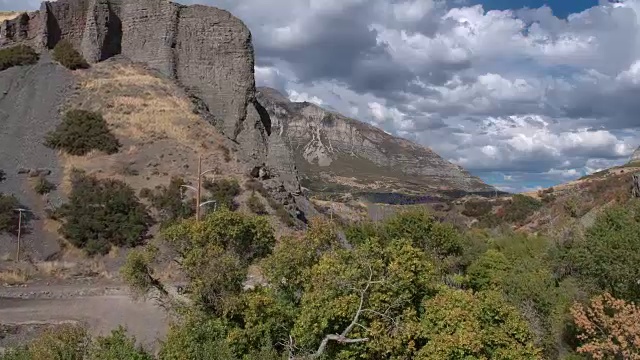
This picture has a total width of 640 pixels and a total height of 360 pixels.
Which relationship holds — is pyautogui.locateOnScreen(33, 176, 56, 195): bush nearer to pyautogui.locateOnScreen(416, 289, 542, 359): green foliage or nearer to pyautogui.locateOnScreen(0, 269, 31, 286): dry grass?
pyautogui.locateOnScreen(0, 269, 31, 286): dry grass

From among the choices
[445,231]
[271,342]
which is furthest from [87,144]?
[271,342]

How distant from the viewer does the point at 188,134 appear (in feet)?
164

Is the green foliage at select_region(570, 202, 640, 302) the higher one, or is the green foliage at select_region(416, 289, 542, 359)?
the green foliage at select_region(570, 202, 640, 302)

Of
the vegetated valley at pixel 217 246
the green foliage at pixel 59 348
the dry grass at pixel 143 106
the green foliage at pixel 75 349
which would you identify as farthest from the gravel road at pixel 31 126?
the green foliage at pixel 75 349

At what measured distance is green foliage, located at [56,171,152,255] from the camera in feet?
128

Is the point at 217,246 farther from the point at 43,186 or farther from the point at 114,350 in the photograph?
the point at 43,186

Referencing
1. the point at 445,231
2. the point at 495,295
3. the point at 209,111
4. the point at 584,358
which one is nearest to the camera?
the point at 495,295

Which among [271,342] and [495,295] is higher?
[495,295]

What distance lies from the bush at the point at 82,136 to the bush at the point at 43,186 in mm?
4441

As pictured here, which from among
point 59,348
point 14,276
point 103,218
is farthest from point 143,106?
point 59,348

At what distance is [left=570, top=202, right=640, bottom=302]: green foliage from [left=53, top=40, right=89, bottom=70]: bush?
48.6 metres

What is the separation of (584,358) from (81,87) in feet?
161

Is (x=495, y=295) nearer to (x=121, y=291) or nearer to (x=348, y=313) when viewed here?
(x=348, y=313)

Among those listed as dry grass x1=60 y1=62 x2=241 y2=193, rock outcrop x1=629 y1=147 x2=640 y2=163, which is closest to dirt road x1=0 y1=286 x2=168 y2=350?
dry grass x1=60 y1=62 x2=241 y2=193
